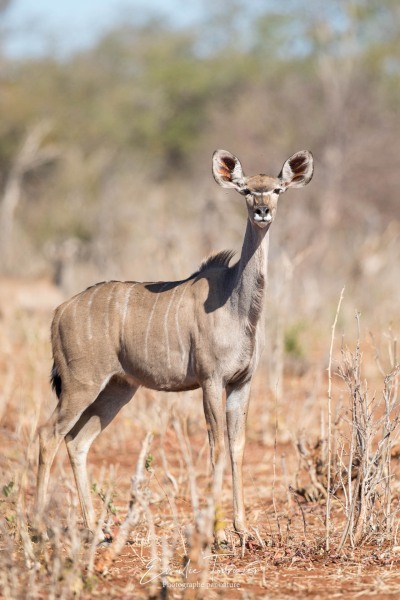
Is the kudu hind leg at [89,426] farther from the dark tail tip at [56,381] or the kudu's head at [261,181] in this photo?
the kudu's head at [261,181]

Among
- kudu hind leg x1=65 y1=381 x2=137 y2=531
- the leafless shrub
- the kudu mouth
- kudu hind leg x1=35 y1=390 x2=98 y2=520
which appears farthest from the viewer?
kudu hind leg x1=65 y1=381 x2=137 y2=531

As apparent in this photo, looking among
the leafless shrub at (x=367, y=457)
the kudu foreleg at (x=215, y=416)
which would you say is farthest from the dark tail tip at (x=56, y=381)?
the leafless shrub at (x=367, y=457)

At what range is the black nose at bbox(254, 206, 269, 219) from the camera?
4.44 metres

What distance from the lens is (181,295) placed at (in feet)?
15.9

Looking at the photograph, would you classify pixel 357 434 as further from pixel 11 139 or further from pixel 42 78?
pixel 42 78

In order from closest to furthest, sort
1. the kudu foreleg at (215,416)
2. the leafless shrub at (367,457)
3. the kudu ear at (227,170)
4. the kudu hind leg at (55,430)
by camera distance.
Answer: the leafless shrub at (367,457), the kudu foreleg at (215,416), the kudu ear at (227,170), the kudu hind leg at (55,430)

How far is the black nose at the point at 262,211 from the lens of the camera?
444cm

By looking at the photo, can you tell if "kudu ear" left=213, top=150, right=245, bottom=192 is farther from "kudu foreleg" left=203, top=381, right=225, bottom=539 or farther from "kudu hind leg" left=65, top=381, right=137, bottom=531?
"kudu hind leg" left=65, top=381, right=137, bottom=531

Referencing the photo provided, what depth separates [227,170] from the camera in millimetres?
4789

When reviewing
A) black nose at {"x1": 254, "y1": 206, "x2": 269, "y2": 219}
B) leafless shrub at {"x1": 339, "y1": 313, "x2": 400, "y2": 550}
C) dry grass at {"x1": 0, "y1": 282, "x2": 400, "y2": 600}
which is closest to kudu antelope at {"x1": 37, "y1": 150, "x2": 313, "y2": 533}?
black nose at {"x1": 254, "y1": 206, "x2": 269, "y2": 219}

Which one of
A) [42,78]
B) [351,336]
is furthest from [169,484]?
[42,78]

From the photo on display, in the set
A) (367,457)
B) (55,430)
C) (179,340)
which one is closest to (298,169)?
(179,340)

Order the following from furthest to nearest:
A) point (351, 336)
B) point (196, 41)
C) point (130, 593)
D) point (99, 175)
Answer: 1. point (196, 41)
2. point (99, 175)
3. point (351, 336)
4. point (130, 593)

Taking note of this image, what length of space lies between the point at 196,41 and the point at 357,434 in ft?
104
